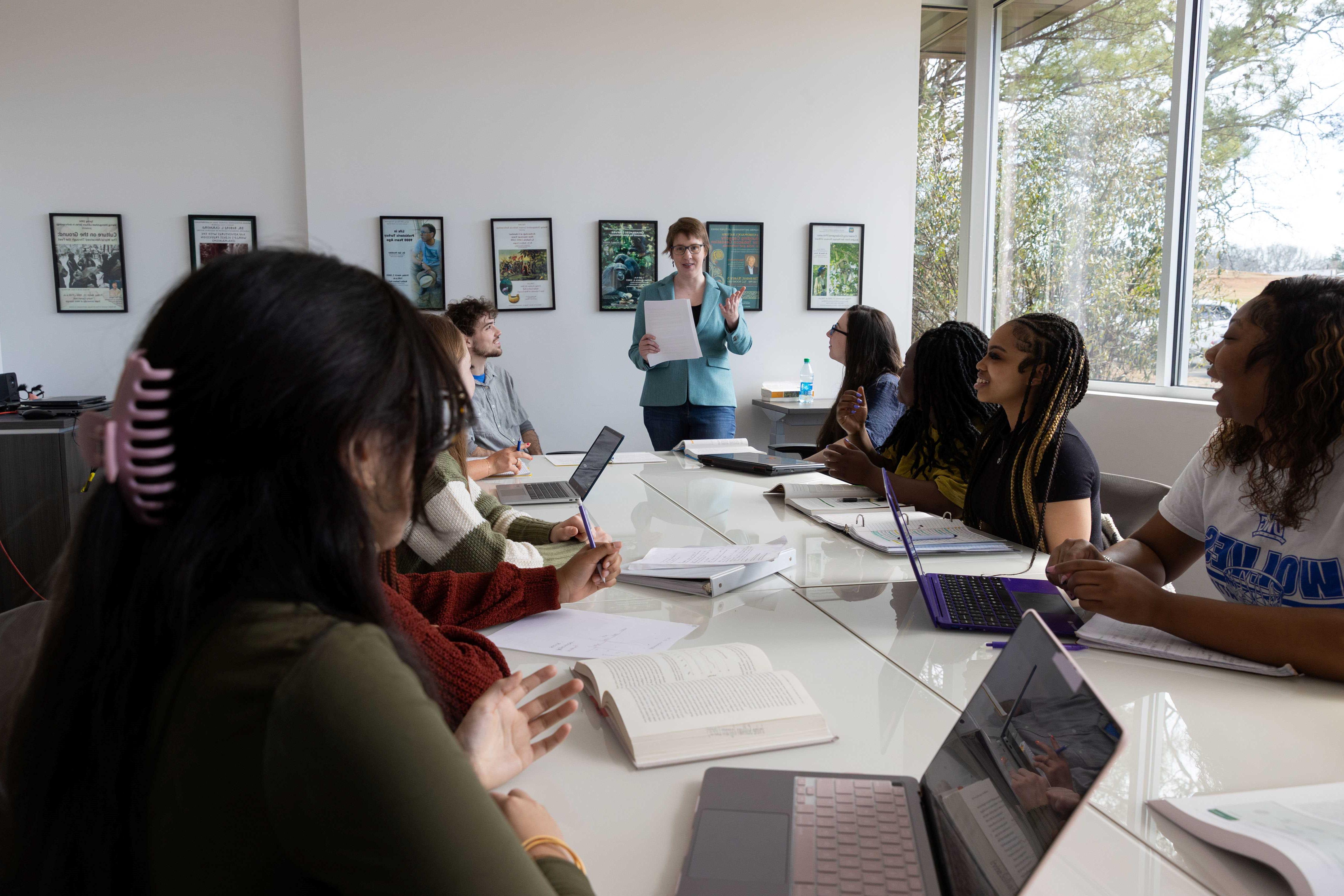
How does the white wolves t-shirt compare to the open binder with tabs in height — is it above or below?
above

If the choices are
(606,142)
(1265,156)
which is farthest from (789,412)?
(1265,156)

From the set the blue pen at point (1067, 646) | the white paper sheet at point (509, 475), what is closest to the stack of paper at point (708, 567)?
the blue pen at point (1067, 646)

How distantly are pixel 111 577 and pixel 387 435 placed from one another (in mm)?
185

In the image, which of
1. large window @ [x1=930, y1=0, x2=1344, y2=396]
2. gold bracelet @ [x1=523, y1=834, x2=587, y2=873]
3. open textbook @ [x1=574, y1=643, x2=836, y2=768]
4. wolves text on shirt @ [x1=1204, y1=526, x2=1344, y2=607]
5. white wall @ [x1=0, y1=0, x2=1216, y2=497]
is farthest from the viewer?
white wall @ [x1=0, y1=0, x2=1216, y2=497]

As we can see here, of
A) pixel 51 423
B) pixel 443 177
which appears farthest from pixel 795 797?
pixel 443 177

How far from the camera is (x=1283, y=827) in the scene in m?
0.83

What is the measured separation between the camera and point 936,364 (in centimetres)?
273

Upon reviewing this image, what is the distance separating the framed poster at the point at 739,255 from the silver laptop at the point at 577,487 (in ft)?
7.61

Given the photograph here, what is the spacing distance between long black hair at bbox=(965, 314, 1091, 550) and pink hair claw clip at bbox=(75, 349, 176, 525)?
6.00 ft

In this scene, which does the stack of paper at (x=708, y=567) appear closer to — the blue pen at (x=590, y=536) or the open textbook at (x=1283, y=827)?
the blue pen at (x=590, y=536)

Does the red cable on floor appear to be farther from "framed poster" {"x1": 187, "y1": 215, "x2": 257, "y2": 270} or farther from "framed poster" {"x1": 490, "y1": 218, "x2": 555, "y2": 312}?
"framed poster" {"x1": 490, "y1": 218, "x2": 555, "y2": 312}

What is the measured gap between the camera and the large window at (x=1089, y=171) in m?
3.90

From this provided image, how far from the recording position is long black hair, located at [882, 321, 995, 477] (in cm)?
265

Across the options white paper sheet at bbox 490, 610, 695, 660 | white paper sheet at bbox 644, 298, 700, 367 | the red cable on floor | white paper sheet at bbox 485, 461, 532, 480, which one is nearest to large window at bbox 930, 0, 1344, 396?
white paper sheet at bbox 644, 298, 700, 367
